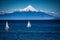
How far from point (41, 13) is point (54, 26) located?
26 centimetres

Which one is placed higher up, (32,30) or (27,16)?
(27,16)

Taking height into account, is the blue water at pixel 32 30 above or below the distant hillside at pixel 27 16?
below

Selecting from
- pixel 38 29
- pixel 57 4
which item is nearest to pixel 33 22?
pixel 38 29

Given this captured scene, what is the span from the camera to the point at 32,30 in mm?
1875

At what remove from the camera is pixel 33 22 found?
73.8 inches

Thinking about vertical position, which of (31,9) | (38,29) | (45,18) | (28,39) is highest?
(31,9)

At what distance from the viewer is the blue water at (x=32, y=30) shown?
1861 mm

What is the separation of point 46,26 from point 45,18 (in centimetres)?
12

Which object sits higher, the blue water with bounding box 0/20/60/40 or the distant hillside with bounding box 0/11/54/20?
the distant hillside with bounding box 0/11/54/20

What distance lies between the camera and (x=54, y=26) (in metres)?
1.86

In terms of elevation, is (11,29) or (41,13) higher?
(41,13)

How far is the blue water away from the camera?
1.86 metres

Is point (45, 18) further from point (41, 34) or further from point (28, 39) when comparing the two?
point (28, 39)

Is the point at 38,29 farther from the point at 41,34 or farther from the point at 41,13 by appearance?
the point at 41,13
